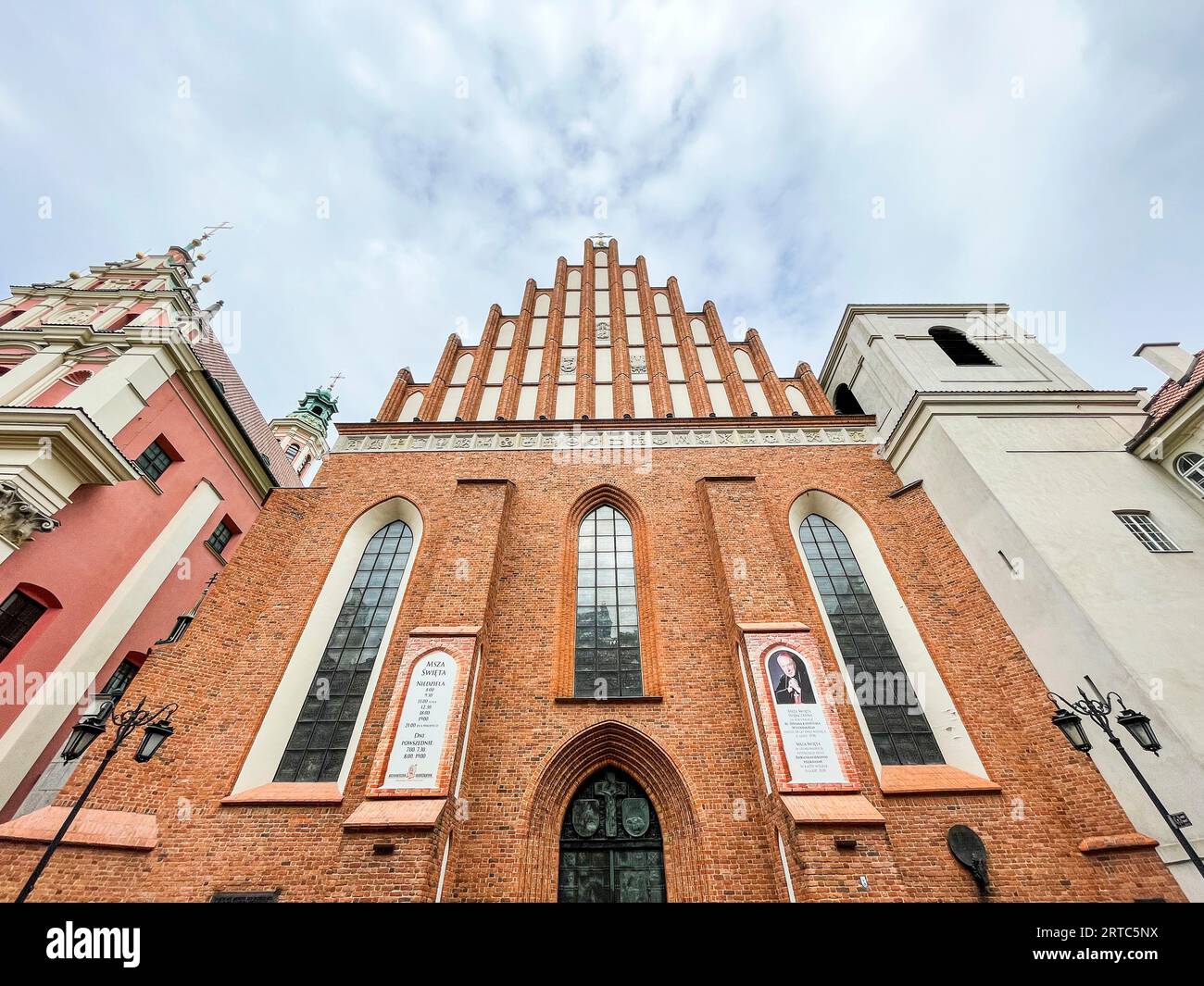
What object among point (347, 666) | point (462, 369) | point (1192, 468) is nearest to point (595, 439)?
point (462, 369)

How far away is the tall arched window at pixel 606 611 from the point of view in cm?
873

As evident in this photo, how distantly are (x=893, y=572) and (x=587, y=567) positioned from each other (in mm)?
6049

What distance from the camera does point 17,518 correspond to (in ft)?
27.0

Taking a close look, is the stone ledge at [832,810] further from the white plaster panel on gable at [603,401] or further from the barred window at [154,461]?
the barred window at [154,461]

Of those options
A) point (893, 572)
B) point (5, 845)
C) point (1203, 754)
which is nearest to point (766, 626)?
point (893, 572)

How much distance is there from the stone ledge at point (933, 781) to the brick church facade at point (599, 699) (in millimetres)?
48

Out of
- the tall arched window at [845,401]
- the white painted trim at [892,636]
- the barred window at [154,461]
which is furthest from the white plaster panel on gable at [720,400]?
the barred window at [154,461]

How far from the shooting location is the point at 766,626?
25.8 ft

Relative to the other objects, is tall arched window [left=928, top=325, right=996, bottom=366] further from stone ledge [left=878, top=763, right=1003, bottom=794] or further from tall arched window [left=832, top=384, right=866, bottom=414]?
stone ledge [left=878, top=763, right=1003, bottom=794]

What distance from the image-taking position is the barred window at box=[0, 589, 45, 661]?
8.59m

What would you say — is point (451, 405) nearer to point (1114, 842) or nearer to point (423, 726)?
point (423, 726)

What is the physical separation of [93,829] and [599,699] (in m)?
6.85

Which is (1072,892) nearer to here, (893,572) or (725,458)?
(893,572)

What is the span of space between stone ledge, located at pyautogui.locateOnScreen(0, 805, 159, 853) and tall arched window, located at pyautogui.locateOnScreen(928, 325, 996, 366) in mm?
18413
